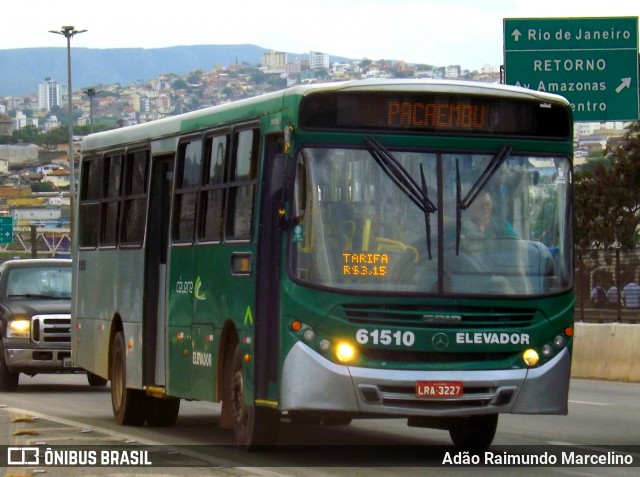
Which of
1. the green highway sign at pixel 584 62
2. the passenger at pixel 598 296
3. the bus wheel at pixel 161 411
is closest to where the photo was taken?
the bus wheel at pixel 161 411

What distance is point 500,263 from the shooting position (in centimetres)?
1300

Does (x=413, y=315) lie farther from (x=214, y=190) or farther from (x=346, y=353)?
(x=214, y=190)

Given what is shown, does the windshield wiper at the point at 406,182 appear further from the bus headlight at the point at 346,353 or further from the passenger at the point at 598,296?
the passenger at the point at 598,296

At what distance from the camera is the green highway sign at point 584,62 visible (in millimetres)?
26953

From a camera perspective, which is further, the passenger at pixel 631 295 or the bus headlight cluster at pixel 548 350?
the passenger at pixel 631 295

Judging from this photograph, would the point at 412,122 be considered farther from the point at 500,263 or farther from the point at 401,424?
the point at 401,424

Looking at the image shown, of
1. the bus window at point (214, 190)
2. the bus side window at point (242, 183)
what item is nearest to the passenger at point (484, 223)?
the bus side window at point (242, 183)

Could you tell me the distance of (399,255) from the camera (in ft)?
42.2

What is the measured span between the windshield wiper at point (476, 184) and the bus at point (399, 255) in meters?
0.01

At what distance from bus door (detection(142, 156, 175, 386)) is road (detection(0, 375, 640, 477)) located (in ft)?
2.42

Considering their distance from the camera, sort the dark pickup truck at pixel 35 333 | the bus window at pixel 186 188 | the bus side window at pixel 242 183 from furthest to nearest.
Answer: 1. the dark pickup truck at pixel 35 333
2. the bus window at pixel 186 188
3. the bus side window at pixel 242 183

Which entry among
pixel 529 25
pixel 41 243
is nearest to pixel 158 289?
pixel 529 25

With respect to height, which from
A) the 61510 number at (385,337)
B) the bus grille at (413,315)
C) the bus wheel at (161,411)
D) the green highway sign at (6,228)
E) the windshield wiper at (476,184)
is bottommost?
the green highway sign at (6,228)

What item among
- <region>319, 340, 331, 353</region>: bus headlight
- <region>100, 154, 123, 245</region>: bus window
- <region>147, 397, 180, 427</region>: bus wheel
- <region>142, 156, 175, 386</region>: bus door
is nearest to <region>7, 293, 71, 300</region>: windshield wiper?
<region>100, 154, 123, 245</region>: bus window
